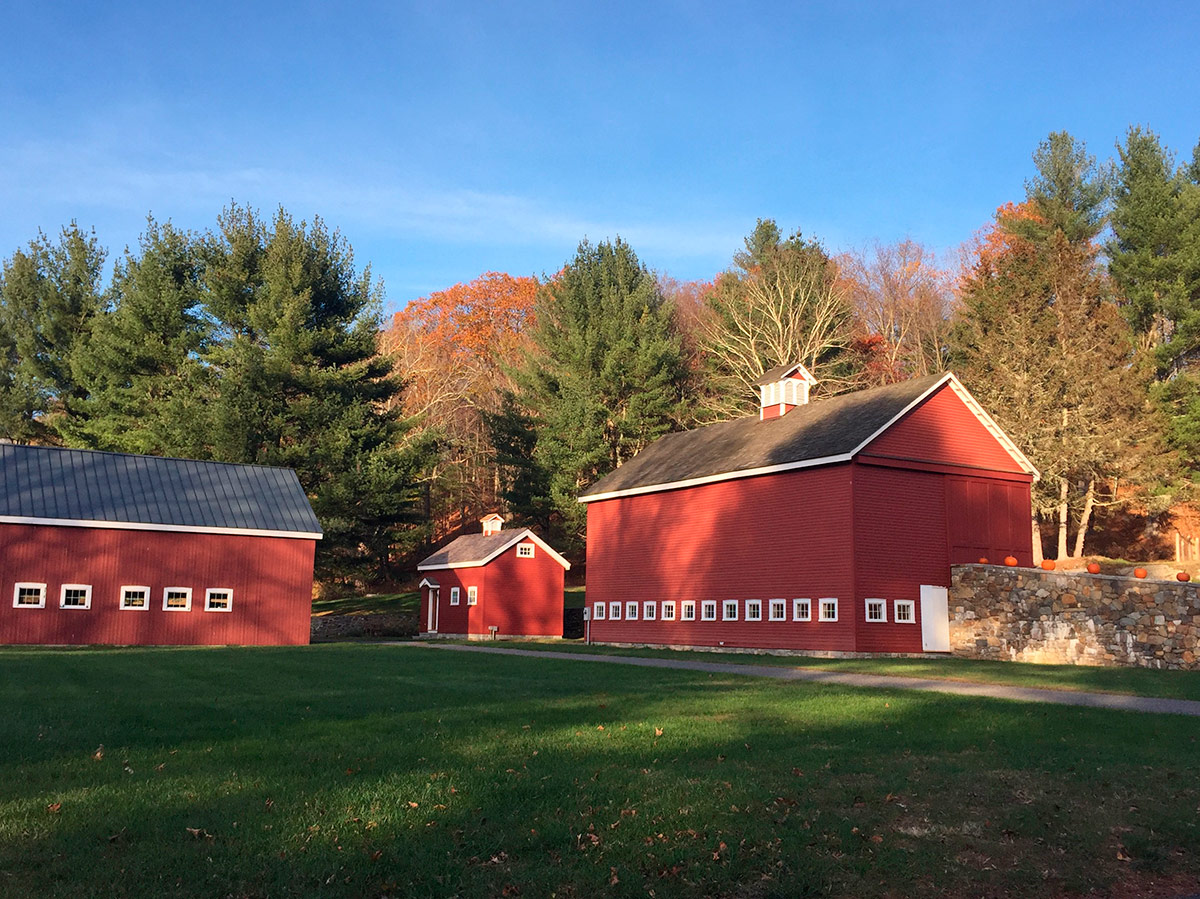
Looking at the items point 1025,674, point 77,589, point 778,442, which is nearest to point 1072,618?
point 1025,674

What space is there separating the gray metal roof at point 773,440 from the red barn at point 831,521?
0.27 feet

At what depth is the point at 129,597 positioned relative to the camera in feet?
105

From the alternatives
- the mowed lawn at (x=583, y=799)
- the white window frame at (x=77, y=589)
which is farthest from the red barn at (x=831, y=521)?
the white window frame at (x=77, y=589)

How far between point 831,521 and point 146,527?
21.5 m

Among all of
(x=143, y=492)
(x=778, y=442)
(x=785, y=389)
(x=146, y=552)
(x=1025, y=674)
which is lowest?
(x=1025, y=674)

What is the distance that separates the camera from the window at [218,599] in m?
33.4

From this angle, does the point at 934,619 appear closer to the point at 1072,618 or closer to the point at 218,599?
the point at 1072,618

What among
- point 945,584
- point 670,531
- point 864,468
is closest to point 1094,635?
point 945,584

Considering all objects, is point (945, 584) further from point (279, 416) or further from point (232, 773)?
point (279, 416)

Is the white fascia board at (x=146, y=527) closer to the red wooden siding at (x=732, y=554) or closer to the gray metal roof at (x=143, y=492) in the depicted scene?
the gray metal roof at (x=143, y=492)

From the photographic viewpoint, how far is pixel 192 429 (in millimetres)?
45531

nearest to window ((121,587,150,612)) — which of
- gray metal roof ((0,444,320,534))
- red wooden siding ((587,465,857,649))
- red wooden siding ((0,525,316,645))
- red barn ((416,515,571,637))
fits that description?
red wooden siding ((0,525,316,645))

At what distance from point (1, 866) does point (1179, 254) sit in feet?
164

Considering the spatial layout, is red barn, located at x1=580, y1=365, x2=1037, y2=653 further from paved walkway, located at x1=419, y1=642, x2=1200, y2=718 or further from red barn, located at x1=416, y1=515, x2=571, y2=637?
red barn, located at x1=416, y1=515, x2=571, y2=637
